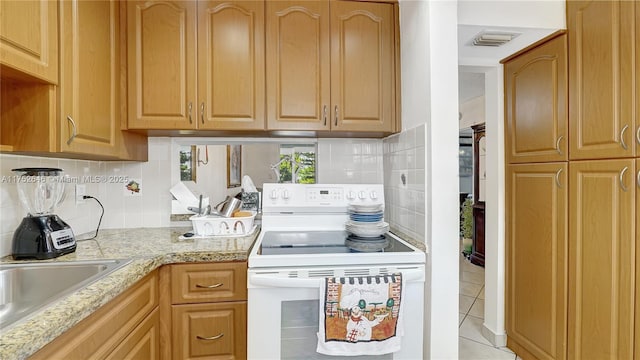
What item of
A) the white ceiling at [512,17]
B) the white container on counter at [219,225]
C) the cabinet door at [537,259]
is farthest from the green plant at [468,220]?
the white container on counter at [219,225]

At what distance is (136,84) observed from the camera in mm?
1696

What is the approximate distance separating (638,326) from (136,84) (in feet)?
8.82

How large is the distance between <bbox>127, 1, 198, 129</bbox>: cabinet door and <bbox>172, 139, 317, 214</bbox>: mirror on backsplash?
381mm

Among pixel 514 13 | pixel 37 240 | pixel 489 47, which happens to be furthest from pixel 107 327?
pixel 489 47

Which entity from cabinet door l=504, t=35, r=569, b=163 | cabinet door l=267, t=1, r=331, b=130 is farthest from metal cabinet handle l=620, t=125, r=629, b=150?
cabinet door l=267, t=1, r=331, b=130

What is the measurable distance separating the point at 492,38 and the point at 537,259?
1389mm

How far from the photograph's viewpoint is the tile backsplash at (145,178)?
1.78 m

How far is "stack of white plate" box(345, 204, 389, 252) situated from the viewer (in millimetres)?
1637

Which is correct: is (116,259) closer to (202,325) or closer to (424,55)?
(202,325)

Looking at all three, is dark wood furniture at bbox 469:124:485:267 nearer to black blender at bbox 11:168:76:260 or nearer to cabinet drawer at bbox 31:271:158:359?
cabinet drawer at bbox 31:271:158:359

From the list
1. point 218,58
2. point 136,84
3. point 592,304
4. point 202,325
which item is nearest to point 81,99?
point 136,84

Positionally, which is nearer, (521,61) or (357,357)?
(357,357)

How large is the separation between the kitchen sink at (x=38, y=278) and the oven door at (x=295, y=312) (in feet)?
1.88

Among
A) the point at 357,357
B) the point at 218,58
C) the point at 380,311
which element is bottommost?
the point at 357,357
